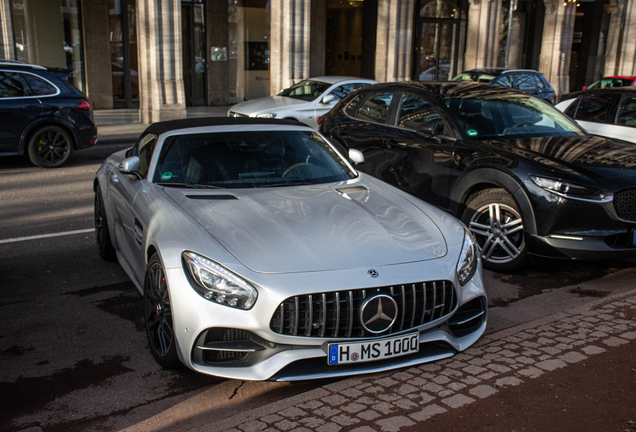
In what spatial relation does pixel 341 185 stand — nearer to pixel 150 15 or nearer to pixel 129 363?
→ pixel 129 363

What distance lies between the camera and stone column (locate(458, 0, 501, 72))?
2625 cm

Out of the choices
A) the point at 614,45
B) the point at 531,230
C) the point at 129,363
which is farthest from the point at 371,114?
the point at 614,45

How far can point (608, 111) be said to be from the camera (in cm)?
949

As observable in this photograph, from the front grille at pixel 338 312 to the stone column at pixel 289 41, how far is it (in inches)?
712

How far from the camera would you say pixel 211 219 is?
4.02 metres

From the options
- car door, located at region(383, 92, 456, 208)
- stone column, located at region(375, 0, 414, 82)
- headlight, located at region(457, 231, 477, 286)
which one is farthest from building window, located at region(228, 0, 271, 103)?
headlight, located at region(457, 231, 477, 286)

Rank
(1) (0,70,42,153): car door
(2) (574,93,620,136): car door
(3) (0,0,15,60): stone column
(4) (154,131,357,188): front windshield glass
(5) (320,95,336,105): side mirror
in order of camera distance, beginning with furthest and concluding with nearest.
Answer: (3) (0,0,15,60): stone column → (5) (320,95,336,105): side mirror → (1) (0,70,42,153): car door → (2) (574,93,620,136): car door → (4) (154,131,357,188): front windshield glass

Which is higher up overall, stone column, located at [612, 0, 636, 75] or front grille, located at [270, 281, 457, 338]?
stone column, located at [612, 0, 636, 75]

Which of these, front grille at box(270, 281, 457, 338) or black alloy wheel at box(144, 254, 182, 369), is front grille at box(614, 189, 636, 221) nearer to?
front grille at box(270, 281, 457, 338)

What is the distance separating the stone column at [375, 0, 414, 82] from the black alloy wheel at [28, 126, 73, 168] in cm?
1445

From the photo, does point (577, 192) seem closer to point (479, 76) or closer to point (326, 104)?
point (326, 104)

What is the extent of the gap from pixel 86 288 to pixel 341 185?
2.42m

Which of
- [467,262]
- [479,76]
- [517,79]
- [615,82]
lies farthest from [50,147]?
[615,82]

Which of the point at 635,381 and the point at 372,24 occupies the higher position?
the point at 372,24
